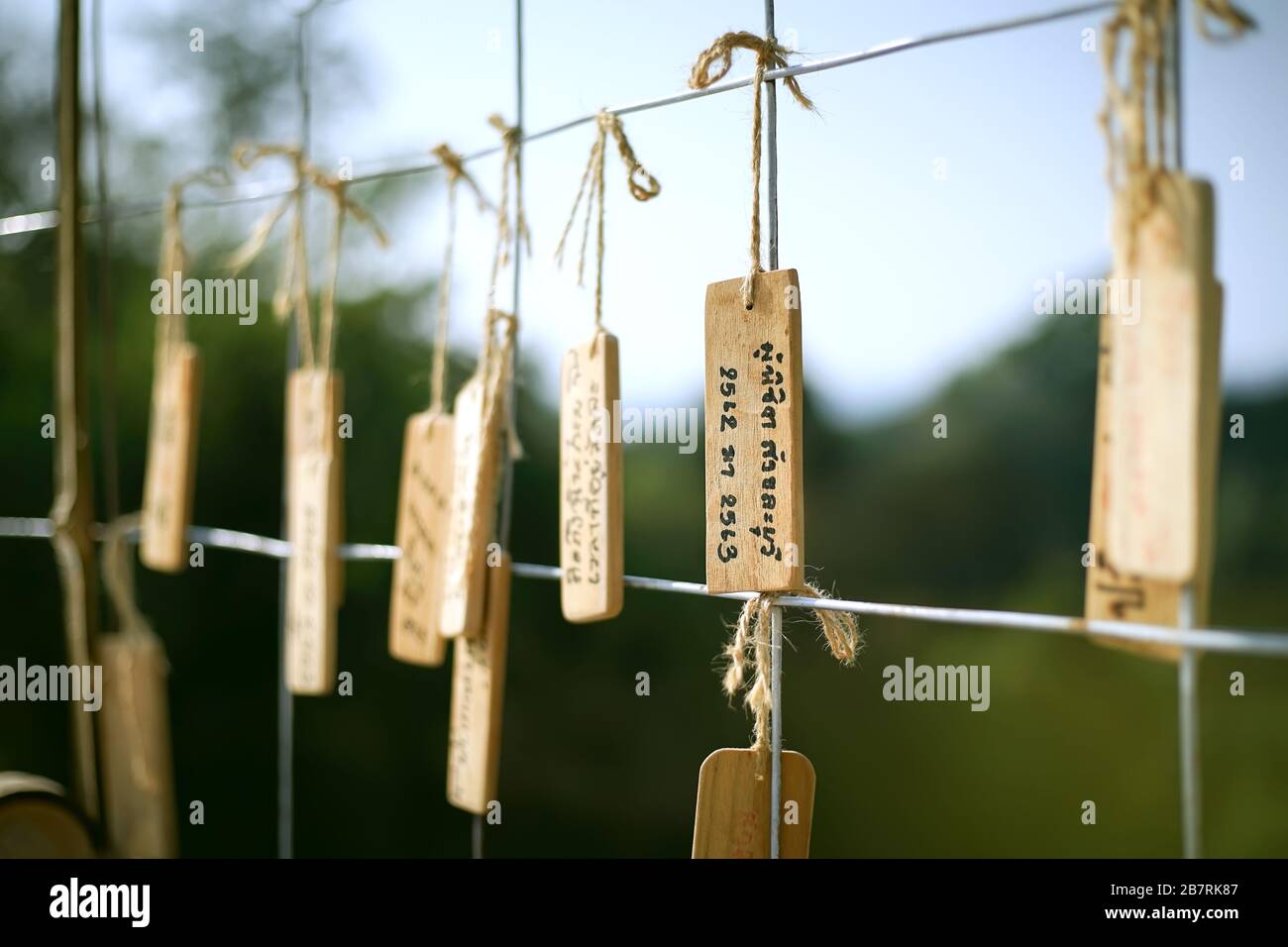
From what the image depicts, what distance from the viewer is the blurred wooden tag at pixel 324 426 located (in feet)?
2.48

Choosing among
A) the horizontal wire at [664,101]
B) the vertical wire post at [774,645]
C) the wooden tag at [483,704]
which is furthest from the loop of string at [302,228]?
the vertical wire post at [774,645]

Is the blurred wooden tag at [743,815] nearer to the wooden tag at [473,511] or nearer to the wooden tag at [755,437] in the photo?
the wooden tag at [755,437]

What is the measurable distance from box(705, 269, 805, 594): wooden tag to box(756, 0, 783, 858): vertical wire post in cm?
2

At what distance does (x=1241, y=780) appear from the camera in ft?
7.21

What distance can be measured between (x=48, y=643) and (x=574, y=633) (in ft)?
2.62

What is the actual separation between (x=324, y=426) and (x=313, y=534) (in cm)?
7

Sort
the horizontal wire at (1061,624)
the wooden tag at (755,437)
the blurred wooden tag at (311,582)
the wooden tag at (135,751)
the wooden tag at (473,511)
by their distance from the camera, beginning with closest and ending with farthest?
the horizontal wire at (1061,624)
the wooden tag at (755,437)
the wooden tag at (473,511)
the blurred wooden tag at (311,582)
the wooden tag at (135,751)

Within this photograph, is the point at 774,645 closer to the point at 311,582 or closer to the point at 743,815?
the point at 743,815

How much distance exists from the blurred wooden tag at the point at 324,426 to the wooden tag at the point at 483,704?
0.15m

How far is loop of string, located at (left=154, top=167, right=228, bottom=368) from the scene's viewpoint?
35.6 inches

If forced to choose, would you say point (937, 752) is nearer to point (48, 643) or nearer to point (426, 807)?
point (426, 807)

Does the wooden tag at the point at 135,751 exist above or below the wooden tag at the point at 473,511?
below

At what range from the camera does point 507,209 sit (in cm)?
66
